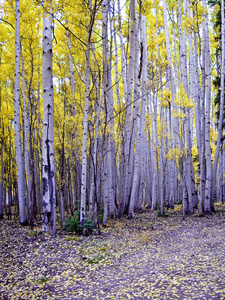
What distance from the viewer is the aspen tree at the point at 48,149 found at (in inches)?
230

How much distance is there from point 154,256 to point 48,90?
4.32 metres

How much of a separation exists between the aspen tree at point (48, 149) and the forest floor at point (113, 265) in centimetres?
48

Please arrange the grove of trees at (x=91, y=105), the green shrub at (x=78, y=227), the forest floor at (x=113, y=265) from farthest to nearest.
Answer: the green shrub at (x=78, y=227)
the grove of trees at (x=91, y=105)
the forest floor at (x=113, y=265)

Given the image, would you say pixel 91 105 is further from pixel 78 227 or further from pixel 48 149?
pixel 78 227

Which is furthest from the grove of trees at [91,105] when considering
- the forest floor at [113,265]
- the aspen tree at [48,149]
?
the forest floor at [113,265]

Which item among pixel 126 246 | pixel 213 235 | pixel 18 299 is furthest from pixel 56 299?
pixel 213 235

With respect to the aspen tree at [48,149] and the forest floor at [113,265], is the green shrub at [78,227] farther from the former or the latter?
the aspen tree at [48,149]

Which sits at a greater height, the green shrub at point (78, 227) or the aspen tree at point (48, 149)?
the aspen tree at point (48, 149)

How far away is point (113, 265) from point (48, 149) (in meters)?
2.88

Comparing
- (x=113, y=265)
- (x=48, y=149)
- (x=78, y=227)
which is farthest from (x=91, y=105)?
(x=113, y=265)

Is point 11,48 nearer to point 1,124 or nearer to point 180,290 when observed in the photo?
point 1,124

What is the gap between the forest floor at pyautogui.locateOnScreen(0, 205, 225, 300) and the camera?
3405 millimetres

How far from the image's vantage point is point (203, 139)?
10.2 meters

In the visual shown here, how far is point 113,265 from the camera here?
4.59 m
